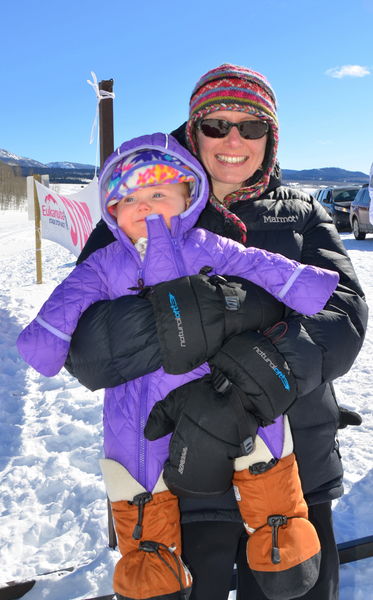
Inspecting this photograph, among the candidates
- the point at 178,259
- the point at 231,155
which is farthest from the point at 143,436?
the point at 231,155

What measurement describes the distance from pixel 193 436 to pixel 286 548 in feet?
1.40

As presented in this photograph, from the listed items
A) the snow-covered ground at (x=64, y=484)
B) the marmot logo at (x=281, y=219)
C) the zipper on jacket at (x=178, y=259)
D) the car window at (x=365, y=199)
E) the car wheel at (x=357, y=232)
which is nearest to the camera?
the zipper on jacket at (x=178, y=259)

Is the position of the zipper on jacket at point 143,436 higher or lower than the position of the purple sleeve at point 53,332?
lower

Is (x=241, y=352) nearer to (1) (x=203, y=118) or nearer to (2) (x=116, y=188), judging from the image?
(2) (x=116, y=188)

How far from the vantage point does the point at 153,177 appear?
1.65 meters

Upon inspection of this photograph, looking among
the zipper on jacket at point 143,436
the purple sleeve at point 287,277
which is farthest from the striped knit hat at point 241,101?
the zipper on jacket at point 143,436

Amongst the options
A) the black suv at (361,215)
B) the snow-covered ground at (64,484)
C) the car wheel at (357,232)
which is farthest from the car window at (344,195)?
the snow-covered ground at (64,484)

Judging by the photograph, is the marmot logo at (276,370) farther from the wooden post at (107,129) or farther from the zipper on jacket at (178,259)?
the wooden post at (107,129)

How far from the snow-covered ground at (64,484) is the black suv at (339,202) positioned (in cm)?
1323

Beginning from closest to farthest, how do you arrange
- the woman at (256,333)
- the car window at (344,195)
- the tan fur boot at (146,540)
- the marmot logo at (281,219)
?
1. the tan fur boot at (146,540)
2. the woman at (256,333)
3. the marmot logo at (281,219)
4. the car window at (344,195)

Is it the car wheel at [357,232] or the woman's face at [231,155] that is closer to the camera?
the woman's face at [231,155]

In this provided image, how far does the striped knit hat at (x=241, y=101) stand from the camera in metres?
1.77

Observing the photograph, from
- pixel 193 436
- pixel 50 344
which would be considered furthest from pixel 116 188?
pixel 193 436

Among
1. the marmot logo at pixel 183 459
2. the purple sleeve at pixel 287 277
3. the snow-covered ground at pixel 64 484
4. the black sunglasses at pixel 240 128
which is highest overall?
the black sunglasses at pixel 240 128
